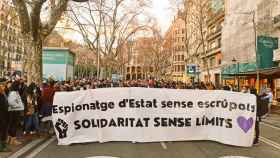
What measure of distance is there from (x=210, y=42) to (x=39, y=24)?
229 feet

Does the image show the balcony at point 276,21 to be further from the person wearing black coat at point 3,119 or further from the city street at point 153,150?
the person wearing black coat at point 3,119

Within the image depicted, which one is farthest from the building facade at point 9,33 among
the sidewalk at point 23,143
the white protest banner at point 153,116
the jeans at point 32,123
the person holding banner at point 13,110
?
the white protest banner at point 153,116

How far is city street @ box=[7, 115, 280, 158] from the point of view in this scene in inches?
437

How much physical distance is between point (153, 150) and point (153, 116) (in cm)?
162

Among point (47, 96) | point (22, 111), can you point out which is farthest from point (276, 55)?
point (22, 111)

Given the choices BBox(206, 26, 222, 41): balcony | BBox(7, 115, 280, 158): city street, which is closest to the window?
BBox(206, 26, 222, 41): balcony

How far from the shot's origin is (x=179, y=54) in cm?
15438

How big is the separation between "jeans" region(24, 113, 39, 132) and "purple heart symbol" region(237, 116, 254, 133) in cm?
590

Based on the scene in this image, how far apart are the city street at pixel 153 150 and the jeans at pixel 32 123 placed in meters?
1.18

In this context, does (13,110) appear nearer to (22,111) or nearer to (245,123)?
Result: (22,111)

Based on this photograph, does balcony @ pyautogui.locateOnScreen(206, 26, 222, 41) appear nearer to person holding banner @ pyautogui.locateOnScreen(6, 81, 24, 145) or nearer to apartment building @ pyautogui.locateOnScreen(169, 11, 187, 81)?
apartment building @ pyautogui.locateOnScreen(169, 11, 187, 81)

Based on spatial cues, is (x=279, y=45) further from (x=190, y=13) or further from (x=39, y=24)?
(x=39, y=24)

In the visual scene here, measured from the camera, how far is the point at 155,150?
11805 millimetres

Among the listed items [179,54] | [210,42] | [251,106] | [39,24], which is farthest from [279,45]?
[179,54]
